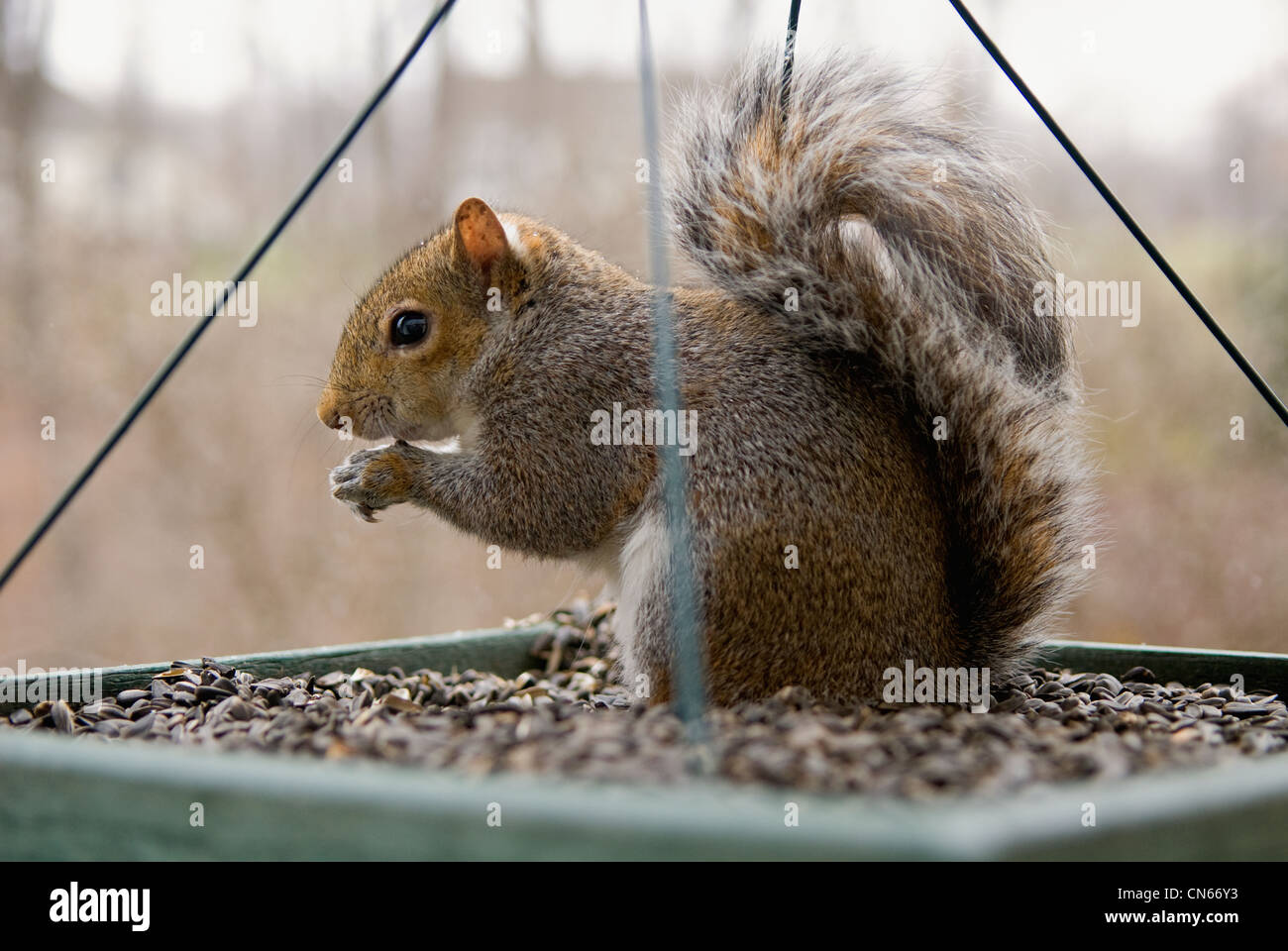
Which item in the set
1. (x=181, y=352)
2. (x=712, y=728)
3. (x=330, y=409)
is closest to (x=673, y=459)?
(x=712, y=728)

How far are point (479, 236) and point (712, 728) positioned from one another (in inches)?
40.5

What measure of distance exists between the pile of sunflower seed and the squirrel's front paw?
29 centimetres

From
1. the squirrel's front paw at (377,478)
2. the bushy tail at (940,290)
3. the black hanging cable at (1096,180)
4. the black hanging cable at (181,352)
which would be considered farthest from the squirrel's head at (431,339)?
the black hanging cable at (1096,180)

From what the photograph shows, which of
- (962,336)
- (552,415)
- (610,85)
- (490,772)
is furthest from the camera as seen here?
(610,85)

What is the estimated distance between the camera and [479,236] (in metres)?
2.01

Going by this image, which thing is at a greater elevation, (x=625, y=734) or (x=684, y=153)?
(x=684, y=153)

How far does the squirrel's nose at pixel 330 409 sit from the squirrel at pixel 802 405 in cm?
10

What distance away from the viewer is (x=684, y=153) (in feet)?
6.38

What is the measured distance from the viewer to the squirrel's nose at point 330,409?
81.0 inches

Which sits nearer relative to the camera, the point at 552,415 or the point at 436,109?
the point at 552,415

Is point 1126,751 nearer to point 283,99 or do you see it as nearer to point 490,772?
point 490,772

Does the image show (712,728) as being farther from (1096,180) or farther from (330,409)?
(330,409)

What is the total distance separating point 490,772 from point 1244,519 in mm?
3514
